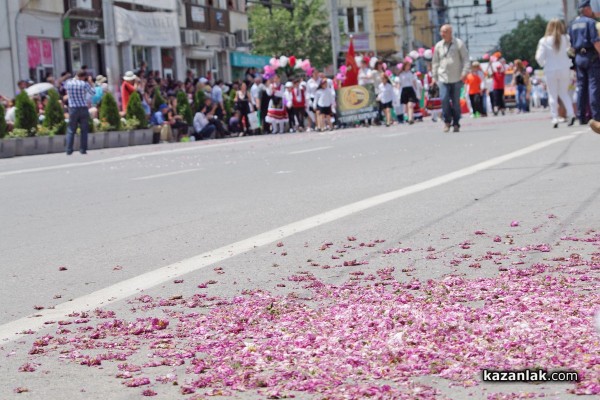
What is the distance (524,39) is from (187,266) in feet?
576

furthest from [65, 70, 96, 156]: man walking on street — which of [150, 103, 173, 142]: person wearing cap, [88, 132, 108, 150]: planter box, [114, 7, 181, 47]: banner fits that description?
[114, 7, 181, 47]: banner

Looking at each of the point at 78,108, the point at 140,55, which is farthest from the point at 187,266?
the point at 140,55

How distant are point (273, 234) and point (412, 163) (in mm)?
7045

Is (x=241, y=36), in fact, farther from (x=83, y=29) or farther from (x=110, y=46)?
(x=110, y=46)

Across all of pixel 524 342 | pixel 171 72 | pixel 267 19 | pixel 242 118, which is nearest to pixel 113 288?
pixel 524 342

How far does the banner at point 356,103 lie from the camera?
4266 centimetres

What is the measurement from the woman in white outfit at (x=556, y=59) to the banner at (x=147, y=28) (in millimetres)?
28832

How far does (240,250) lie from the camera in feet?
28.6

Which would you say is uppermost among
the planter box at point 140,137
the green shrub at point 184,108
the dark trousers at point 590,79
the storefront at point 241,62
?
the storefront at point 241,62

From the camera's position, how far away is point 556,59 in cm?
2331

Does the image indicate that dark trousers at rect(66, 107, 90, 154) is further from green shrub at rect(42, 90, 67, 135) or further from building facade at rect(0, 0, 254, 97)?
building facade at rect(0, 0, 254, 97)

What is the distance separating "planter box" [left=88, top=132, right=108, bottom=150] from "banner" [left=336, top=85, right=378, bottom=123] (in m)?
11.4

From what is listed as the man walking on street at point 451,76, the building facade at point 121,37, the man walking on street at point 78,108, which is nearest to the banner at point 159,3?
the building facade at point 121,37

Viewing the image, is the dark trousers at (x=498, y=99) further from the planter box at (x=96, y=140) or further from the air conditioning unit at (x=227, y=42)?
the air conditioning unit at (x=227, y=42)
